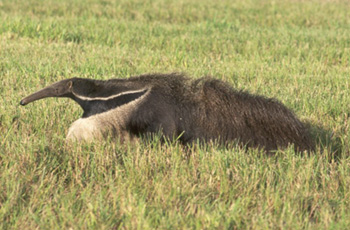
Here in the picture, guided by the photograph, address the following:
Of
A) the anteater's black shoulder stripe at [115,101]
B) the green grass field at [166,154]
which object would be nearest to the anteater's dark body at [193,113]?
the anteater's black shoulder stripe at [115,101]

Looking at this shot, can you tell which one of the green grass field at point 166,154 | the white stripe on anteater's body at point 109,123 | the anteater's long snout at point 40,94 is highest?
the anteater's long snout at point 40,94

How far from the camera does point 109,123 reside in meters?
5.14

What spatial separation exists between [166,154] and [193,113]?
1.55ft

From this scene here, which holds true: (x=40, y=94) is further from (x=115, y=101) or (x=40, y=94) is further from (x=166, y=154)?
(x=166, y=154)

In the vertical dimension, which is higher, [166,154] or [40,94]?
[40,94]

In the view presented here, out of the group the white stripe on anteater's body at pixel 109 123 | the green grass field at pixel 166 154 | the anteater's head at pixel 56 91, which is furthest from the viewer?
the anteater's head at pixel 56 91

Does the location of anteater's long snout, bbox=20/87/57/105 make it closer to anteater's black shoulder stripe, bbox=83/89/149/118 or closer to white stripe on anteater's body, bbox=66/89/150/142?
white stripe on anteater's body, bbox=66/89/150/142

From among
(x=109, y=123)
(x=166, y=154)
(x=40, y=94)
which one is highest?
(x=40, y=94)

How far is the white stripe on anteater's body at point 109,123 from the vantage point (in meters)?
5.11

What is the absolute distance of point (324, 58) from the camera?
36.8ft

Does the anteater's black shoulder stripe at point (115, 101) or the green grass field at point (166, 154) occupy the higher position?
the anteater's black shoulder stripe at point (115, 101)

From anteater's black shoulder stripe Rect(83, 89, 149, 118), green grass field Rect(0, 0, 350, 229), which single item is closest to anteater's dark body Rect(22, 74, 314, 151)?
anteater's black shoulder stripe Rect(83, 89, 149, 118)

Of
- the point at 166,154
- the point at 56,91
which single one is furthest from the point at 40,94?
the point at 166,154

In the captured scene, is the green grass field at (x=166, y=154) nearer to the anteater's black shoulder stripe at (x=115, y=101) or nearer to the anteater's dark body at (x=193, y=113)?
the anteater's dark body at (x=193, y=113)
